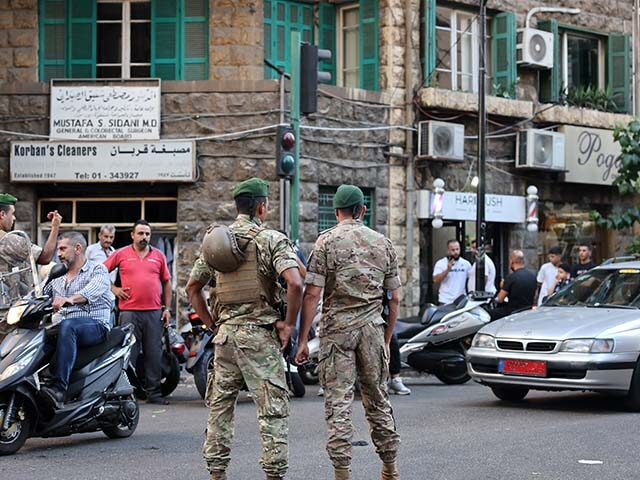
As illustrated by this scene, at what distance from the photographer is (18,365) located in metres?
8.90

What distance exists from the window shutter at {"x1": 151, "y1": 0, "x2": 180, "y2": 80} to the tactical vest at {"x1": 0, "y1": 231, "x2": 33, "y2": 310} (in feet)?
35.0

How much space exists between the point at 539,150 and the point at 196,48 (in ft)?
22.9

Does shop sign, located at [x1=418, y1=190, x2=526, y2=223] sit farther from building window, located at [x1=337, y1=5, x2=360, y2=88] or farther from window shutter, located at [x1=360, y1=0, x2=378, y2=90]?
building window, located at [x1=337, y1=5, x2=360, y2=88]

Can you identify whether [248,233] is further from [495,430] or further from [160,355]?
[160,355]

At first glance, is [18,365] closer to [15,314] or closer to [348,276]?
[15,314]

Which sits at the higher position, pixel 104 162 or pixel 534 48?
pixel 534 48

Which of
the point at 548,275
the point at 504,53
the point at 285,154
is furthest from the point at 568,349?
the point at 504,53

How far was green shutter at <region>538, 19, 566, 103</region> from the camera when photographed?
24094 millimetres

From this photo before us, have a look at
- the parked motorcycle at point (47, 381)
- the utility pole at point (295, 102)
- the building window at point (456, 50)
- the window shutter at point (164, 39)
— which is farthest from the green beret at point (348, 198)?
the building window at point (456, 50)

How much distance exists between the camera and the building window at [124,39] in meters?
20.1

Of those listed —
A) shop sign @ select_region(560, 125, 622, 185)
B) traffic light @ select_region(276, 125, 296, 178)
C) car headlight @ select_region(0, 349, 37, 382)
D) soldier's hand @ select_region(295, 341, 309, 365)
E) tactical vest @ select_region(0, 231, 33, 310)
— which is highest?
shop sign @ select_region(560, 125, 622, 185)

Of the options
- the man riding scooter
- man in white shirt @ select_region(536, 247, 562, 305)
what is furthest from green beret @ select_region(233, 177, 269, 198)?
man in white shirt @ select_region(536, 247, 562, 305)

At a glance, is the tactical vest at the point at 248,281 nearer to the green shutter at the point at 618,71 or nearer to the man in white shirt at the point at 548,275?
the man in white shirt at the point at 548,275

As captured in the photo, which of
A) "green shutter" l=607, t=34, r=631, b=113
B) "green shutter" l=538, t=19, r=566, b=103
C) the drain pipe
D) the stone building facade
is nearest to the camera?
the stone building facade
